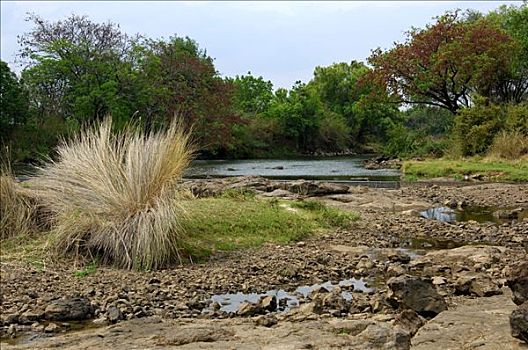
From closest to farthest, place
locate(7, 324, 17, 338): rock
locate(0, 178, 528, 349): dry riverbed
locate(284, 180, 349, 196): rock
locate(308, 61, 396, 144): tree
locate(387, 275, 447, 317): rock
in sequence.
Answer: locate(0, 178, 528, 349): dry riverbed < locate(7, 324, 17, 338): rock < locate(387, 275, 447, 317): rock < locate(284, 180, 349, 196): rock < locate(308, 61, 396, 144): tree

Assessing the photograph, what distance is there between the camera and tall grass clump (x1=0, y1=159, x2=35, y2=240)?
883cm

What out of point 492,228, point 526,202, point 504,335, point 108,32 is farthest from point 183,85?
point 504,335

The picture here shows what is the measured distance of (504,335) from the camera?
15.8 feet

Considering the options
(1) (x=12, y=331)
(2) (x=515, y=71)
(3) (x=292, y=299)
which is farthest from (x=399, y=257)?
(2) (x=515, y=71)

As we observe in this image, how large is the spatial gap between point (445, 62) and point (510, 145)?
27.7ft

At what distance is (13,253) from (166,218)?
2.08 meters

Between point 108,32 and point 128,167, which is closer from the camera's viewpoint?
point 128,167

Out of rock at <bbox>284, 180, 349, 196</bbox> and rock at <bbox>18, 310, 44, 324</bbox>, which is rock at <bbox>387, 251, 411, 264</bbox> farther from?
rock at <bbox>284, 180, 349, 196</bbox>

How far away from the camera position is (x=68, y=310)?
19.8ft

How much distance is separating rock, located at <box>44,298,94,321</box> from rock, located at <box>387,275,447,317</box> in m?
3.10

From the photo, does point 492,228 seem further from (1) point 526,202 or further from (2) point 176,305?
(2) point 176,305

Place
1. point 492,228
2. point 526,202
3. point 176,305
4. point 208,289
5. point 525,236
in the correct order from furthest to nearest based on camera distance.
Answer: point 526,202
point 492,228
point 525,236
point 208,289
point 176,305

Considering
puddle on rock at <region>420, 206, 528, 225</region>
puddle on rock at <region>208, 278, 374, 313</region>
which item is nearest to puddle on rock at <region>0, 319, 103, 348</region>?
puddle on rock at <region>208, 278, 374, 313</region>

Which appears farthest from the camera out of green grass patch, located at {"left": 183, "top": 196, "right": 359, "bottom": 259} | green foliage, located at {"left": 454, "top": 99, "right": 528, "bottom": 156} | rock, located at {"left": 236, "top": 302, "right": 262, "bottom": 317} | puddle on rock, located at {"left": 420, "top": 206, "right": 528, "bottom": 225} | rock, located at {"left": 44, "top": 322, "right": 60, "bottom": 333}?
green foliage, located at {"left": 454, "top": 99, "right": 528, "bottom": 156}
